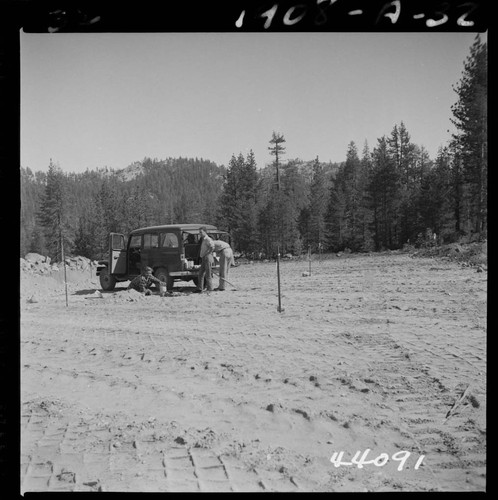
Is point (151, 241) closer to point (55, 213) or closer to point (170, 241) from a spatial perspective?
point (170, 241)

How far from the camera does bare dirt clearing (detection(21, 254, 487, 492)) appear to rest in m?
2.47

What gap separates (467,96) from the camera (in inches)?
122

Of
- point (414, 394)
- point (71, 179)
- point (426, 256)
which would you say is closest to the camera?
point (414, 394)

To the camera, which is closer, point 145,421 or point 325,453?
point 325,453

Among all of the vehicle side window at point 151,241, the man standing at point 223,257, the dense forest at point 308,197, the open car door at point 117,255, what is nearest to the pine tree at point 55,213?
the dense forest at point 308,197

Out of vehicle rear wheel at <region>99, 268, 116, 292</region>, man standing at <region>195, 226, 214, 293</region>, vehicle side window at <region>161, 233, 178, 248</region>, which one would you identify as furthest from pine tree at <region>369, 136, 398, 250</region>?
vehicle rear wheel at <region>99, 268, 116, 292</region>

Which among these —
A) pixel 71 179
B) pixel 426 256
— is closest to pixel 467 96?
pixel 71 179

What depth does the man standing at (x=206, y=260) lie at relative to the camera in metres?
8.81

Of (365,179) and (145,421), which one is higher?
(365,179)

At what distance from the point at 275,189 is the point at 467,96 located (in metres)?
2.58
